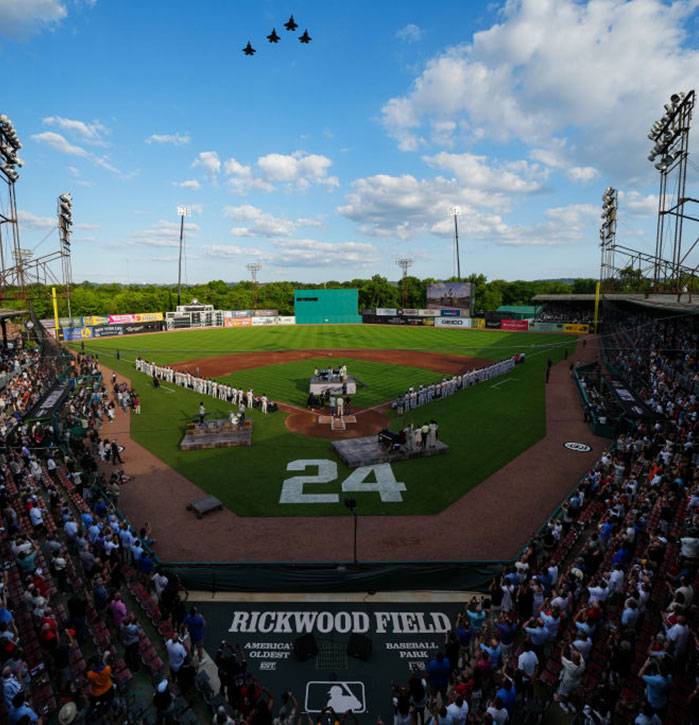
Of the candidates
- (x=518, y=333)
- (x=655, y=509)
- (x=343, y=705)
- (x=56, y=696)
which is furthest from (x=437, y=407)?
(x=518, y=333)

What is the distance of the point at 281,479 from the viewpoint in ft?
59.1

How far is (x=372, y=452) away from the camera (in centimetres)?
1998

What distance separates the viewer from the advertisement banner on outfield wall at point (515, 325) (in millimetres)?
73812

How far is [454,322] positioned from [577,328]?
19.2 meters

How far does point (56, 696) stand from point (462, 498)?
12647 mm

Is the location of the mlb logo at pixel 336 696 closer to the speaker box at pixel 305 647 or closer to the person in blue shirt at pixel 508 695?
the speaker box at pixel 305 647

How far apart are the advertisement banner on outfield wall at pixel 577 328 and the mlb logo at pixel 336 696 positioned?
70.6 metres

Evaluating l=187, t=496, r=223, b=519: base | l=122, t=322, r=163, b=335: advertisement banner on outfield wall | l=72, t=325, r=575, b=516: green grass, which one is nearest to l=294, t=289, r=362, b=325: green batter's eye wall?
l=122, t=322, r=163, b=335: advertisement banner on outfield wall

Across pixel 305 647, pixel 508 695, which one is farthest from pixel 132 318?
pixel 508 695

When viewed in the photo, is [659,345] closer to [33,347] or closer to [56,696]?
[56,696]

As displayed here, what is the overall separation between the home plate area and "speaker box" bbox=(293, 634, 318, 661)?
1488 cm

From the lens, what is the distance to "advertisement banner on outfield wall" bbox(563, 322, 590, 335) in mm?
68812

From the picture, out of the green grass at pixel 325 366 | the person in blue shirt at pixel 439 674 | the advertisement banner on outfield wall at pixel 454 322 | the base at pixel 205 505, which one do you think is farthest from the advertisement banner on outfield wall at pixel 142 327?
the person in blue shirt at pixel 439 674

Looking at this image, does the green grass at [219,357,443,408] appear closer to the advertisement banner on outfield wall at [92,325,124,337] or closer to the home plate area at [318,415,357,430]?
the home plate area at [318,415,357,430]
